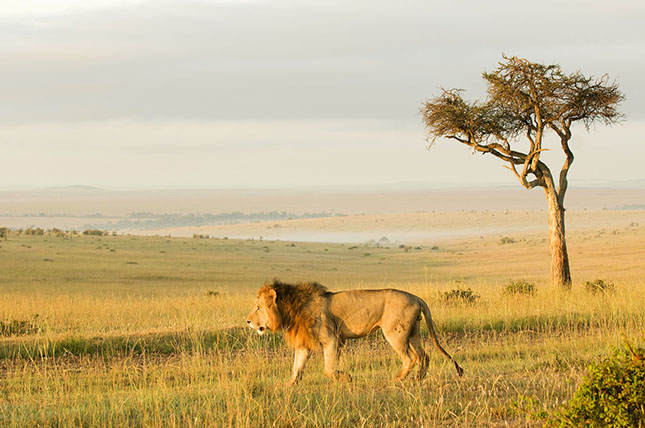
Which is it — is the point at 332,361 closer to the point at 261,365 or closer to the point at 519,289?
the point at 261,365

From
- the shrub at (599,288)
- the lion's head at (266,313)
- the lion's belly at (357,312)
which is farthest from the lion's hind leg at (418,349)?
the shrub at (599,288)

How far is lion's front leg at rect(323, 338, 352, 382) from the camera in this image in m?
7.82

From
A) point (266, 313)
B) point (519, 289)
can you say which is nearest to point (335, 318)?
point (266, 313)

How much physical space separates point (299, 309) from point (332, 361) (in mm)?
674

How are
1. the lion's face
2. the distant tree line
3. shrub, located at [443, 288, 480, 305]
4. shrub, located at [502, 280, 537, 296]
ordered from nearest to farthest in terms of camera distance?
1. the lion's face
2. shrub, located at [443, 288, 480, 305]
3. shrub, located at [502, 280, 537, 296]
4. the distant tree line

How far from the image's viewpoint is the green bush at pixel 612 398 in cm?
527

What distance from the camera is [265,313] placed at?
27.0 feet

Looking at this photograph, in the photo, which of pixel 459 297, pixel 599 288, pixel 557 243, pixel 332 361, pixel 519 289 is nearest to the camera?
pixel 332 361

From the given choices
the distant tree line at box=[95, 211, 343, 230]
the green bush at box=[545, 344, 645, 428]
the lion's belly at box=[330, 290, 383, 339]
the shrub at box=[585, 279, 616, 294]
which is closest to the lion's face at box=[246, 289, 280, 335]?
the lion's belly at box=[330, 290, 383, 339]

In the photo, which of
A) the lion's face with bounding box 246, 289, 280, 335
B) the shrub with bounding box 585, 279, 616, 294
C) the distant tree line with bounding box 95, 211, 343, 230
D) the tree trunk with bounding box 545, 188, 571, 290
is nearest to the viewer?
the lion's face with bounding box 246, 289, 280, 335

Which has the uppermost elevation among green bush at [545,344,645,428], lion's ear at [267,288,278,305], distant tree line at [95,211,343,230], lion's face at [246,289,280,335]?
lion's ear at [267,288,278,305]

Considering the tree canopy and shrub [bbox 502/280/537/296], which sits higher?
the tree canopy

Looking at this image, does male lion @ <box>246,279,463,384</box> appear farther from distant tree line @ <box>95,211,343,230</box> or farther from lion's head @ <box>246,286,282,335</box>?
distant tree line @ <box>95,211,343,230</box>

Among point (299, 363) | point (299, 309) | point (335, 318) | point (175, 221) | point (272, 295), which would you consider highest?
point (272, 295)
